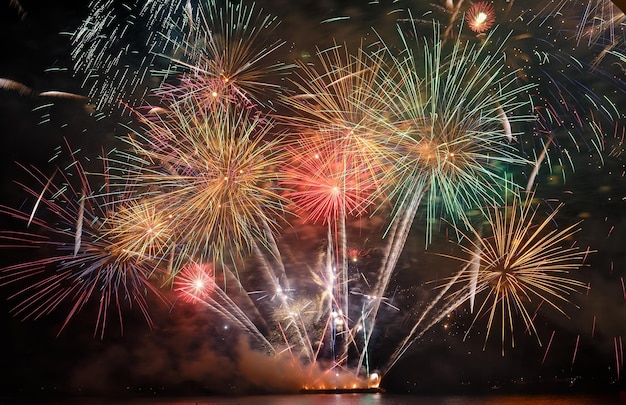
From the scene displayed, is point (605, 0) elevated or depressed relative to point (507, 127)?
elevated

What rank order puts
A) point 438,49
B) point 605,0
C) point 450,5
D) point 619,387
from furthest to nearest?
point 619,387 < point 438,49 < point 450,5 < point 605,0

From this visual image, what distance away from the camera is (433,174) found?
603 inches

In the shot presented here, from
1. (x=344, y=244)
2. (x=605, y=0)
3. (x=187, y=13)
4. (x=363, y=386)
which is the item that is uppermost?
(x=187, y=13)

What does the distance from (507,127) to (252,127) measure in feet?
23.0

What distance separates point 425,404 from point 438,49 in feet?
290

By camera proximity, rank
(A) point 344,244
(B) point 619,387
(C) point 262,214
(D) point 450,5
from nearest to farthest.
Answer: (D) point 450,5, (C) point 262,214, (A) point 344,244, (B) point 619,387

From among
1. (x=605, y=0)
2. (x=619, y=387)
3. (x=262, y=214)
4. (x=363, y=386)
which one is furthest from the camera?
(x=619, y=387)

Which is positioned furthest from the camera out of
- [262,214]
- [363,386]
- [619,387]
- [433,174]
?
[619,387]

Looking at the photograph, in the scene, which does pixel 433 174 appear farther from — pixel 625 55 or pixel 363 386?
pixel 363 386

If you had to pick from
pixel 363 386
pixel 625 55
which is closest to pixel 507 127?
pixel 625 55

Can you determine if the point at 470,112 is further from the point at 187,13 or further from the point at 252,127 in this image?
the point at 187,13

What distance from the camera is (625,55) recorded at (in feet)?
37.9

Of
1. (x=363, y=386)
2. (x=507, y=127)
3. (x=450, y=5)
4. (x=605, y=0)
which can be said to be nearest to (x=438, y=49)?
(x=450, y=5)

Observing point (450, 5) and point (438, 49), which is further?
point (438, 49)
